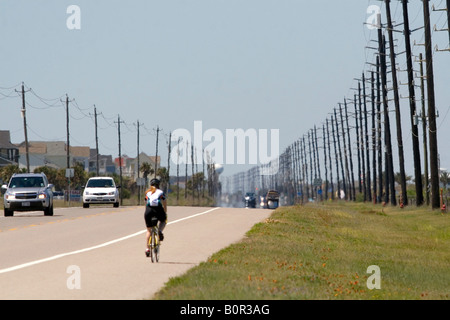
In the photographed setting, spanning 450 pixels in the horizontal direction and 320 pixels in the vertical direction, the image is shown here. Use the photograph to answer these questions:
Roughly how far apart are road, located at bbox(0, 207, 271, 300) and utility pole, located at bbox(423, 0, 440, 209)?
52.9 feet

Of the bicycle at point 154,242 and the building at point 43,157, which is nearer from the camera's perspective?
the bicycle at point 154,242

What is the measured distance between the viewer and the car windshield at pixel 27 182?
45966mm

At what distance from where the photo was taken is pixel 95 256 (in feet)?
71.1

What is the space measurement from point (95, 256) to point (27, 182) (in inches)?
995

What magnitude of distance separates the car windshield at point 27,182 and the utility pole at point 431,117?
1966 centimetres

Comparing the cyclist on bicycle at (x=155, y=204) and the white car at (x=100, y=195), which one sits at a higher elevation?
the white car at (x=100, y=195)

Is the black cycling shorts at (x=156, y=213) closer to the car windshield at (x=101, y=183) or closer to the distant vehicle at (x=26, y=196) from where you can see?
the distant vehicle at (x=26, y=196)

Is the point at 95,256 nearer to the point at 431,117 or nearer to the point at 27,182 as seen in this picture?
the point at 27,182

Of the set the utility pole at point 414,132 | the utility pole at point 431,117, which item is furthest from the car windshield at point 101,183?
the utility pole at point 431,117

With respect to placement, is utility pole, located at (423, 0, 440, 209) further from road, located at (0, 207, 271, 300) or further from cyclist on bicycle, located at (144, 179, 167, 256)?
cyclist on bicycle, located at (144, 179, 167, 256)

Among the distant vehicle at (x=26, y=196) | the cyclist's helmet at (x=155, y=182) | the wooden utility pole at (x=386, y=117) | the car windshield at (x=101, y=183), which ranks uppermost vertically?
the wooden utility pole at (x=386, y=117)
